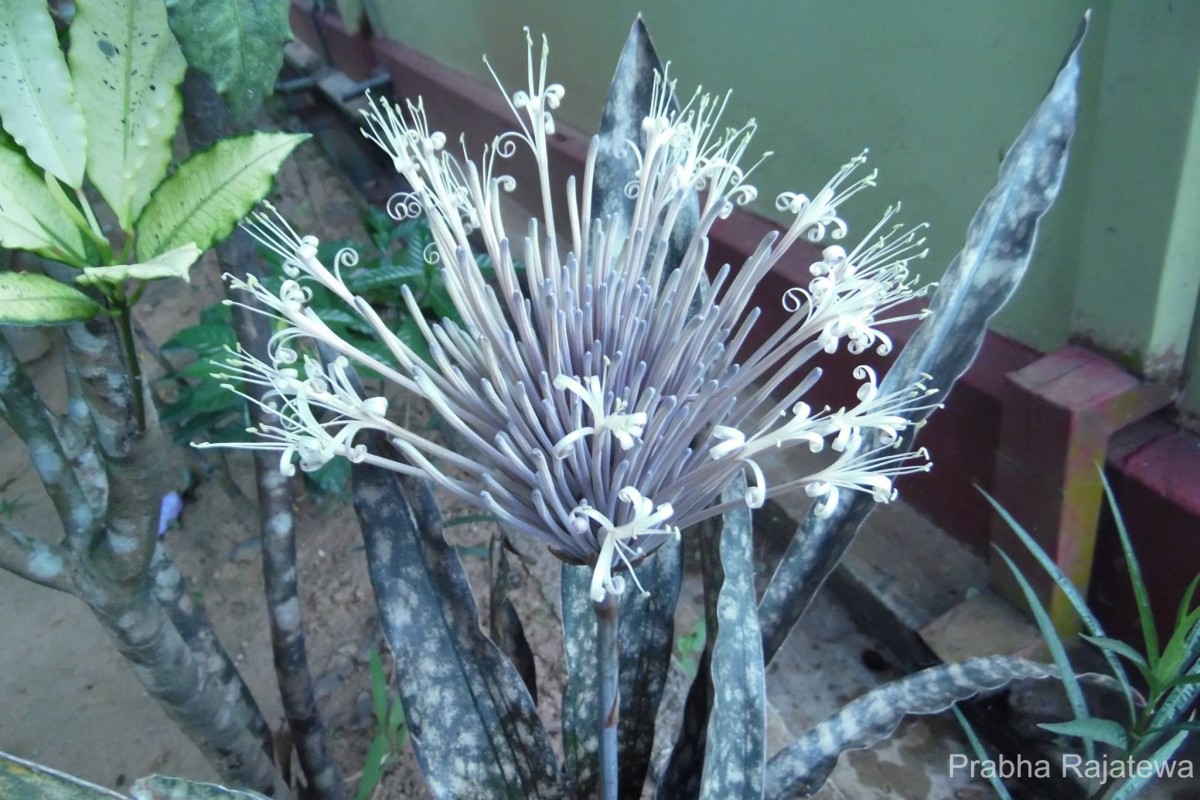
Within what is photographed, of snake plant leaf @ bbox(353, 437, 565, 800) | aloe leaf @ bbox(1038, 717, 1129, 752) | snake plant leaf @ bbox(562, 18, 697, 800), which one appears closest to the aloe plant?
snake plant leaf @ bbox(353, 437, 565, 800)

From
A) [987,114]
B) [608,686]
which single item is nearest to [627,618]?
[608,686]

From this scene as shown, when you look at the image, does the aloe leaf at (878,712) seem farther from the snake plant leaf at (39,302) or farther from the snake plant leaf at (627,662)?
the snake plant leaf at (39,302)

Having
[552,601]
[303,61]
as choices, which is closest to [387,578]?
[552,601]

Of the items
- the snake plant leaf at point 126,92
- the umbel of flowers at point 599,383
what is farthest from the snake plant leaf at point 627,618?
the snake plant leaf at point 126,92

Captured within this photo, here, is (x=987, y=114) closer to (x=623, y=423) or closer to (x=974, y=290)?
(x=974, y=290)

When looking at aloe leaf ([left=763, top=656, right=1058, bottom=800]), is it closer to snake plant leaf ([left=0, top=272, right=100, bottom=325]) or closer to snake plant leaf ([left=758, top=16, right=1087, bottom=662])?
snake plant leaf ([left=758, top=16, right=1087, bottom=662])

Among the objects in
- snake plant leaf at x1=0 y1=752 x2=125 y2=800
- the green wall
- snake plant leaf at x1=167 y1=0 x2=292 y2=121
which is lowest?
snake plant leaf at x1=0 y1=752 x2=125 y2=800
